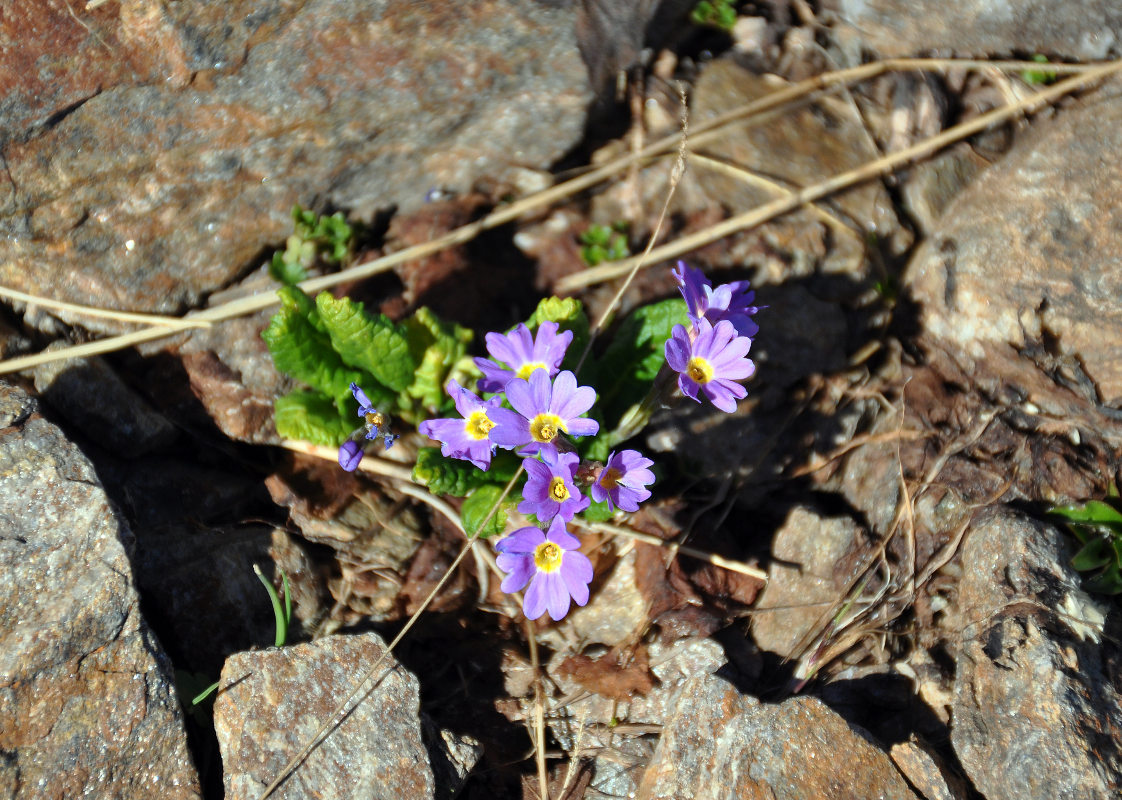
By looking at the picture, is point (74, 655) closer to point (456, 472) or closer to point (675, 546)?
point (456, 472)

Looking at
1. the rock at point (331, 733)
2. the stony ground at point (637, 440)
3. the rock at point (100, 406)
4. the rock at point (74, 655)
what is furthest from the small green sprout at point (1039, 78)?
the rock at point (74, 655)

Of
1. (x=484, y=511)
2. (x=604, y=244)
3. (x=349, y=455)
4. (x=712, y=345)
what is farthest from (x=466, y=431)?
(x=604, y=244)

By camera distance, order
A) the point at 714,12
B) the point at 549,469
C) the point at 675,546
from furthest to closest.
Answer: the point at 714,12 < the point at 675,546 < the point at 549,469

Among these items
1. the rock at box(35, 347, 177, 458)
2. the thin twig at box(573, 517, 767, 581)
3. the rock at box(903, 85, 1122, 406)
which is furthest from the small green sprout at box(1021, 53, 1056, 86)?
the rock at box(35, 347, 177, 458)

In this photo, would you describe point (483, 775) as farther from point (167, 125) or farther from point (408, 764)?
point (167, 125)

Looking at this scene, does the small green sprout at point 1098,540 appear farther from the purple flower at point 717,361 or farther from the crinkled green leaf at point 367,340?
the crinkled green leaf at point 367,340

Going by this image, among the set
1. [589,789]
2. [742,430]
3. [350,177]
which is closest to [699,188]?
[742,430]
